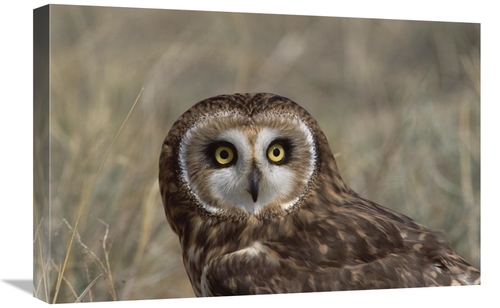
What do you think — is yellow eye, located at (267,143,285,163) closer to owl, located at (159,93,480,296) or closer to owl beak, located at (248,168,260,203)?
owl, located at (159,93,480,296)

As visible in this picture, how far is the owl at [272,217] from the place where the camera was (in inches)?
232

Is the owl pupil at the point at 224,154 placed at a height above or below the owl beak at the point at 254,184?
above

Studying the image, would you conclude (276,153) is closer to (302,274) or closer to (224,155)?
(224,155)

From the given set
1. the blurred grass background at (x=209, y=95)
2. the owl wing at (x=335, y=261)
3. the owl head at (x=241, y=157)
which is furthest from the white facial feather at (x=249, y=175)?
the blurred grass background at (x=209, y=95)

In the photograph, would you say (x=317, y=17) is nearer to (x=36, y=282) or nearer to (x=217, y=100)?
(x=217, y=100)

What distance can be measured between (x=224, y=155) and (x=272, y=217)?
0.50 metres

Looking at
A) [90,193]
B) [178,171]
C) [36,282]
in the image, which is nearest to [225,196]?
[178,171]

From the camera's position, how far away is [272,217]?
6117 millimetres

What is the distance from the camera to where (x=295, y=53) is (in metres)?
6.42

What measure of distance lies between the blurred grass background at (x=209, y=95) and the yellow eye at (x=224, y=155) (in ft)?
1.33

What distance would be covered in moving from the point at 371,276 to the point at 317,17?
5.30ft

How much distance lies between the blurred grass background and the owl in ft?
0.61

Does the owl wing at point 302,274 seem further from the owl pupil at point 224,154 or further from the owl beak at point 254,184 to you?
the owl pupil at point 224,154

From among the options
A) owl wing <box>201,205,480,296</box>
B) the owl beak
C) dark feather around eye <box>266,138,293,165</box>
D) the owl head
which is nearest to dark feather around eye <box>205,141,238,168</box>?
the owl head
